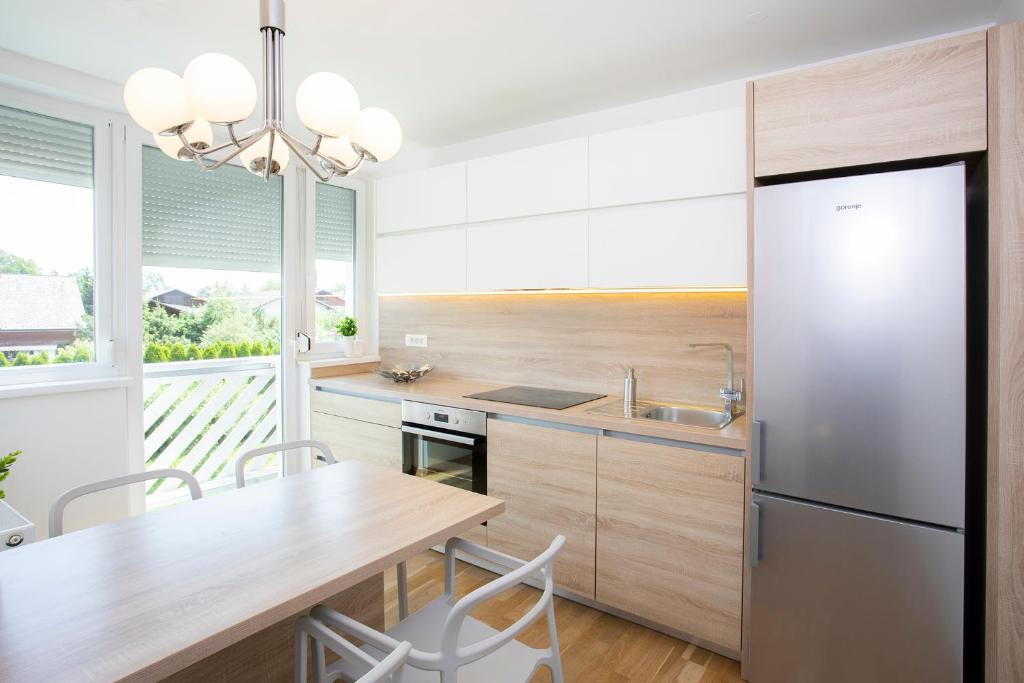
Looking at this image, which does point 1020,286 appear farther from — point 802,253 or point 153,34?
point 153,34

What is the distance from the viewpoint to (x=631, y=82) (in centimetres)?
257

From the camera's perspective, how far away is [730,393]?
234 cm

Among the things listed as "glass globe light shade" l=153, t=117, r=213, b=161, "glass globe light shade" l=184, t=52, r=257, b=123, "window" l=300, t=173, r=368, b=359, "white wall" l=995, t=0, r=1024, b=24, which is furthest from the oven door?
"white wall" l=995, t=0, r=1024, b=24

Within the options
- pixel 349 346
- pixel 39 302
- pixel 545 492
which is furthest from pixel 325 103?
pixel 349 346

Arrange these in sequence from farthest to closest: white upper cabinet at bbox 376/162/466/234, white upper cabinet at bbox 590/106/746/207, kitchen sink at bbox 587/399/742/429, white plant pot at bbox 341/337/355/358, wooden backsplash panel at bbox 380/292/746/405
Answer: white plant pot at bbox 341/337/355/358 → white upper cabinet at bbox 376/162/466/234 → wooden backsplash panel at bbox 380/292/746/405 → kitchen sink at bbox 587/399/742/429 → white upper cabinet at bbox 590/106/746/207

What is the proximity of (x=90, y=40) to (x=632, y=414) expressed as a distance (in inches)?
111

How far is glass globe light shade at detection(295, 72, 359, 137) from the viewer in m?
1.28

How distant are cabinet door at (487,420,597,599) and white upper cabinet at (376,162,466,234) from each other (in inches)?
52.9

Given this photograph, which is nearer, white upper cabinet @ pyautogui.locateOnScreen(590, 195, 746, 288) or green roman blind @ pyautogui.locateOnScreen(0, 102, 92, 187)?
white upper cabinet @ pyautogui.locateOnScreen(590, 195, 746, 288)

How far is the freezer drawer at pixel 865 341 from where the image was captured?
63.3 inches

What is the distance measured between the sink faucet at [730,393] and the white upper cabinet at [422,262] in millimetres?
1459

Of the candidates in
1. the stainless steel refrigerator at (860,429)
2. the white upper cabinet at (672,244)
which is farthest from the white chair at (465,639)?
the white upper cabinet at (672,244)

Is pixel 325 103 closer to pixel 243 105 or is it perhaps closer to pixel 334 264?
pixel 243 105

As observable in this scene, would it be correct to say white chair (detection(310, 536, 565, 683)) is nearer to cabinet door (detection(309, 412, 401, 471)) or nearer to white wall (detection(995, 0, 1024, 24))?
cabinet door (detection(309, 412, 401, 471))
